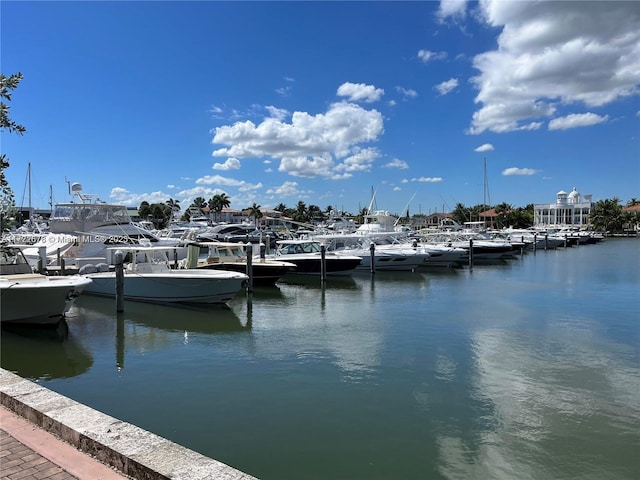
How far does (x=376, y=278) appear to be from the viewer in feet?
105

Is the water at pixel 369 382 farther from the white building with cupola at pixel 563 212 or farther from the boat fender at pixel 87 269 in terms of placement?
the white building with cupola at pixel 563 212

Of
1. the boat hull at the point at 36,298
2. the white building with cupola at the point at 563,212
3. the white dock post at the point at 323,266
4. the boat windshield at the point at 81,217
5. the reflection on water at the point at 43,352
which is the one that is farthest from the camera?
the white building with cupola at the point at 563,212

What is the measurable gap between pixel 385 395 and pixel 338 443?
7.88ft

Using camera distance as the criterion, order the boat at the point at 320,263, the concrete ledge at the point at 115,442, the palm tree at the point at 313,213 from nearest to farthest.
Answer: the concrete ledge at the point at 115,442 < the boat at the point at 320,263 < the palm tree at the point at 313,213

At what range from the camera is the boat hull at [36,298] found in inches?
572

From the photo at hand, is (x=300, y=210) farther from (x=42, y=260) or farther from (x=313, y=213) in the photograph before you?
(x=42, y=260)

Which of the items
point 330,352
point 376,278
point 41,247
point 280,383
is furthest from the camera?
point 376,278

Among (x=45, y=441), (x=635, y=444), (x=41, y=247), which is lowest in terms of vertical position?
(x=635, y=444)

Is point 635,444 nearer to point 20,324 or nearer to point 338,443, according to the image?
point 338,443

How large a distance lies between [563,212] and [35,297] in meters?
131

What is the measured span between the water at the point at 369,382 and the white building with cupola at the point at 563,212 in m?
114

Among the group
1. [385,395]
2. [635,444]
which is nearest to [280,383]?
[385,395]

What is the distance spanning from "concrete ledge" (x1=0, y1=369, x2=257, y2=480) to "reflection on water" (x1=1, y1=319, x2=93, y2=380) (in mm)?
6412

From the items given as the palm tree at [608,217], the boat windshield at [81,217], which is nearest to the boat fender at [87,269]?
the boat windshield at [81,217]
